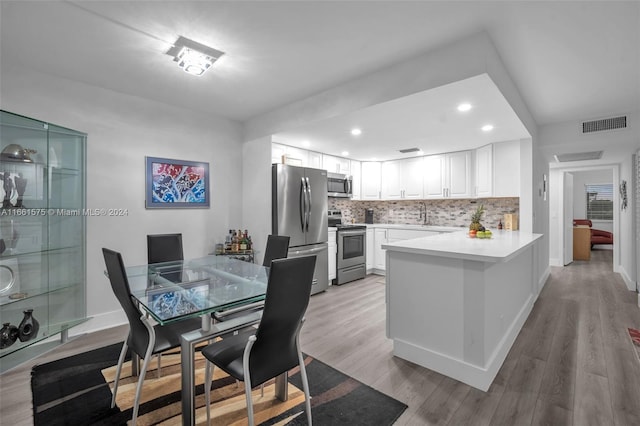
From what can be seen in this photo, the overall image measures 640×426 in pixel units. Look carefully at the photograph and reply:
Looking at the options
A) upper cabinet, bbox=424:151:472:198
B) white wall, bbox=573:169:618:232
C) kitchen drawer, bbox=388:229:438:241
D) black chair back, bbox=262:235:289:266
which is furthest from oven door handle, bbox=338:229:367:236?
white wall, bbox=573:169:618:232

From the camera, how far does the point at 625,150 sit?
440cm

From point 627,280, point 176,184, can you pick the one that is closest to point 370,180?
point 176,184

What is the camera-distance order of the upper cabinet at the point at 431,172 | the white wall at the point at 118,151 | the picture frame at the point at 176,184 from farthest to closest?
1. the upper cabinet at the point at 431,172
2. the picture frame at the point at 176,184
3. the white wall at the point at 118,151

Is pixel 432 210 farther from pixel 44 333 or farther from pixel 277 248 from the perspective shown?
pixel 44 333

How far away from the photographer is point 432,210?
5.59 m

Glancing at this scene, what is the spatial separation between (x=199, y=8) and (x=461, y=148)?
163 inches

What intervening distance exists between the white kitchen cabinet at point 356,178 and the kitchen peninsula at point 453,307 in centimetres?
328

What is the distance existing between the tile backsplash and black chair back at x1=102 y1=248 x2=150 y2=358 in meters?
4.14

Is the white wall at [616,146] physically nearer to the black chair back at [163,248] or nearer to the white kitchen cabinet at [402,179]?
the white kitchen cabinet at [402,179]

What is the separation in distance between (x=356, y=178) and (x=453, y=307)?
3.87 metres

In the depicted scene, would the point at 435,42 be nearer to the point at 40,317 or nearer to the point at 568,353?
the point at 568,353

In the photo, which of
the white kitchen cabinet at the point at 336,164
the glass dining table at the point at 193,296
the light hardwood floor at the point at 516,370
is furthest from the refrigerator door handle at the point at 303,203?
the glass dining table at the point at 193,296

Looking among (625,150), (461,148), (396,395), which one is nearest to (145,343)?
(396,395)

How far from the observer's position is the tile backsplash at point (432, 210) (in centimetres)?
487
